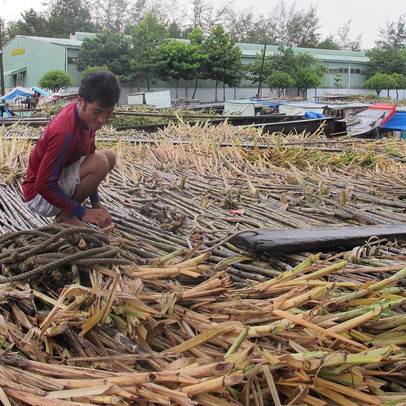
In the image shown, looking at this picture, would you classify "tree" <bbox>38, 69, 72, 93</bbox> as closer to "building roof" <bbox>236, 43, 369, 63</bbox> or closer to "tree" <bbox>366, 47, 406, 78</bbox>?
"building roof" <bbox>236, 43, 369, 63</bbox>

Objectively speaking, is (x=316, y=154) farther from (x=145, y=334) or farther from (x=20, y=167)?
(x=145, y=334)

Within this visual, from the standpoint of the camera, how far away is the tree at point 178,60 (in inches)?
1014

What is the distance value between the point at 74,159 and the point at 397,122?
23.9ft

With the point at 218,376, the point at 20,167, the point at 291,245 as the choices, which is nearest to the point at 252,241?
the point at 291,245

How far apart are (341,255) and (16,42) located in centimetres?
3420

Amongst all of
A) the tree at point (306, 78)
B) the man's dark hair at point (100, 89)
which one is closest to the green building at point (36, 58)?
the tree at point (306, 78)

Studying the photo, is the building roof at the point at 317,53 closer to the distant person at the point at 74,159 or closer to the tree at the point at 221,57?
the tree at the point at 221,57

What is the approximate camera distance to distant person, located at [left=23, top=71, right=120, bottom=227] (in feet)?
7.34

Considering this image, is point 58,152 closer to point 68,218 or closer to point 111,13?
point 68,218

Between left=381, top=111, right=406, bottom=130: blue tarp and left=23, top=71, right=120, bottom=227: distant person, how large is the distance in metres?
6.97

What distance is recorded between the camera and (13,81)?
3303cm

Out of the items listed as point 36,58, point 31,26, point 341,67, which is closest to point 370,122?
point 36,58

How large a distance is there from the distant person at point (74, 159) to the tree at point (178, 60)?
2419 cm

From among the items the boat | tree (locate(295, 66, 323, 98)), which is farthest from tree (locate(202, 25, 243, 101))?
the boat
